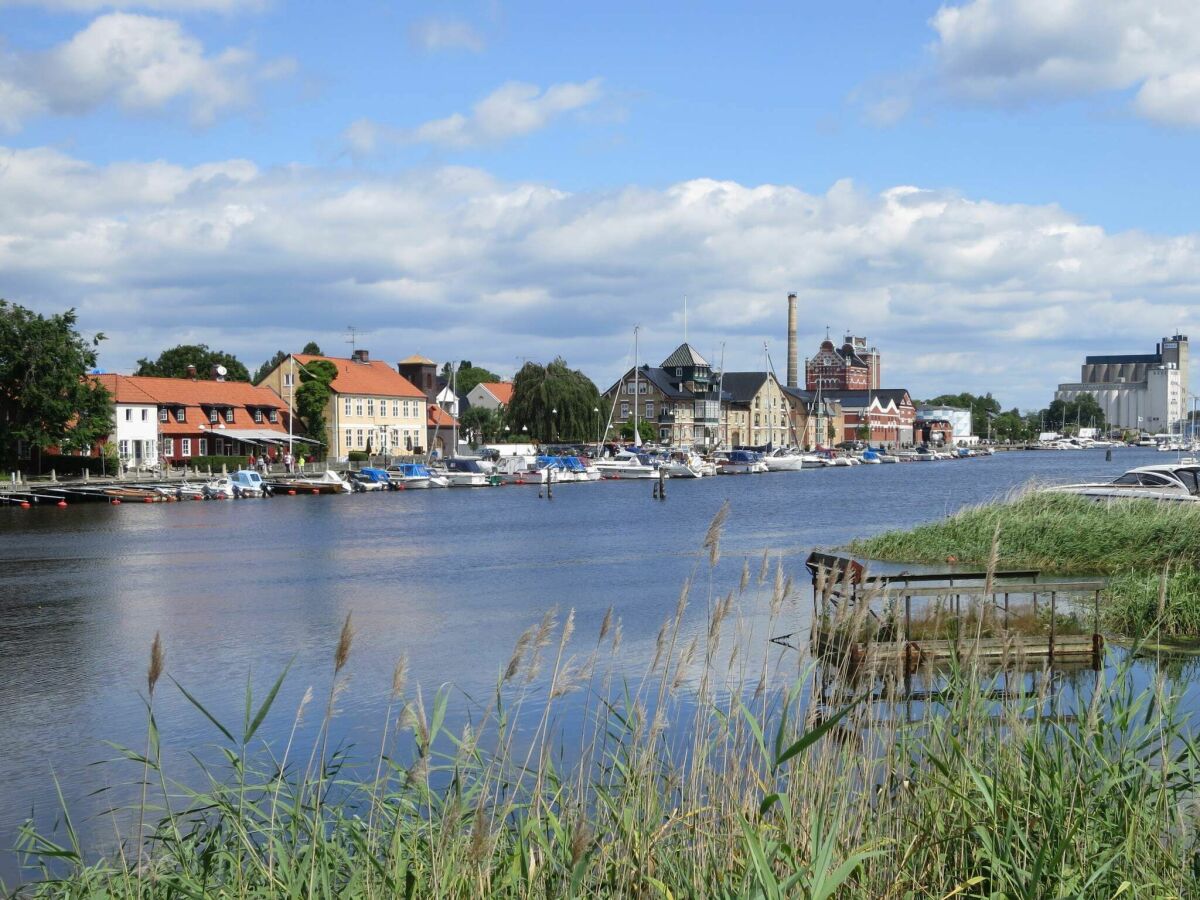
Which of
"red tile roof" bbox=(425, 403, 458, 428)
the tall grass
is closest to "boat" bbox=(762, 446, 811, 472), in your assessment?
"red tile roof" bbox=(425, 403, 458, 428)

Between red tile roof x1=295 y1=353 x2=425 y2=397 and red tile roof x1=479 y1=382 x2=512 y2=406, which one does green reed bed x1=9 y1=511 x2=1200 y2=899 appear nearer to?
red tile roof x1=295 y1=353 x2=425 y2=397

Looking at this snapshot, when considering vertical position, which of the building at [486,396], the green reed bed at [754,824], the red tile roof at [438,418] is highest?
the building at [486,396]

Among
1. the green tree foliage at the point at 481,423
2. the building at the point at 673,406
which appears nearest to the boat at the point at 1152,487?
the green tree foliage at the point at 481,423

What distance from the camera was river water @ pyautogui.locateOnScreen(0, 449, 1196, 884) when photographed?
16859 millimetres

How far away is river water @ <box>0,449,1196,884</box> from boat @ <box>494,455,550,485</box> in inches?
909

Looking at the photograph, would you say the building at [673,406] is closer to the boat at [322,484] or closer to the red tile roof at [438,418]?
the red tile roof at [438,418]

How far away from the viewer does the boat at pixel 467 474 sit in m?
90.5

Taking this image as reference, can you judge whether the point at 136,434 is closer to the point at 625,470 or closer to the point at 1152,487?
the point at 625,470

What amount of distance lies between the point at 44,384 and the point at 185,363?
161 ft

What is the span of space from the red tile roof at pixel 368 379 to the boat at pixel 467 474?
12156mm

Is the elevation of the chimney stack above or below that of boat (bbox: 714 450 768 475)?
above

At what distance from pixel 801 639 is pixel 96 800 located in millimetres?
10895

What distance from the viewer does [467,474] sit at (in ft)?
300

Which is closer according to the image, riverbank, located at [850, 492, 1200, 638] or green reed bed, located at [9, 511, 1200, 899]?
green reed bed, located at [9, 511, 1200, 899]
